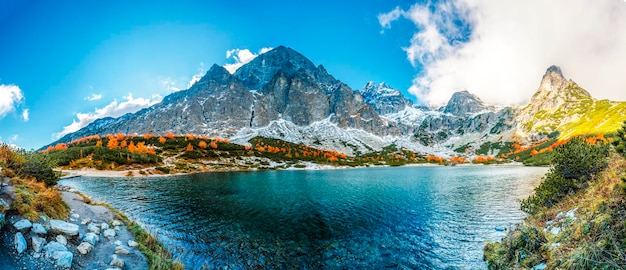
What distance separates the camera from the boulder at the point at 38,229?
33.7 ft

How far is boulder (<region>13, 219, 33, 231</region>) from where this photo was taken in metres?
9.88

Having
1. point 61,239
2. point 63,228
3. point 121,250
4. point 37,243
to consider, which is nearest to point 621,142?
point 121,250

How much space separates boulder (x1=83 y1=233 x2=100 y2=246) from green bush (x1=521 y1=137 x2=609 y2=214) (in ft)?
106

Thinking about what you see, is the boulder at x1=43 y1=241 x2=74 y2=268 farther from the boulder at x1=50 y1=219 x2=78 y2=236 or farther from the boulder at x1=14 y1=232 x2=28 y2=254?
the boulder at x1=50 y1=219 x2=78 y2=236

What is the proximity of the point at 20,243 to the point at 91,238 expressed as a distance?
3885 mm

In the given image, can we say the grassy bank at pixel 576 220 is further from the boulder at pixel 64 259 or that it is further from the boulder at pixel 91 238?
the boulder at pixel 91 238

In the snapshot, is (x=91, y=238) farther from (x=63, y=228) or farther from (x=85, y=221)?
(x=85, y=221)

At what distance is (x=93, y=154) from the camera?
114 metres

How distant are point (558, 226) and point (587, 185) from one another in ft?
23.9

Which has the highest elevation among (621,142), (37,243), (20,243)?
(621,142)

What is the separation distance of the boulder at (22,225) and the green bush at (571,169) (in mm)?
33300

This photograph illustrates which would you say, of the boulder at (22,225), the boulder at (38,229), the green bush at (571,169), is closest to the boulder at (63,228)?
the boulder at (38,229)

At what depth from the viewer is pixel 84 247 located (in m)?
11.5

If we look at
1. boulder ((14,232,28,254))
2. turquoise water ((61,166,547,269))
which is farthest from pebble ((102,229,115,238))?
boulder ((14,232,28,254))
